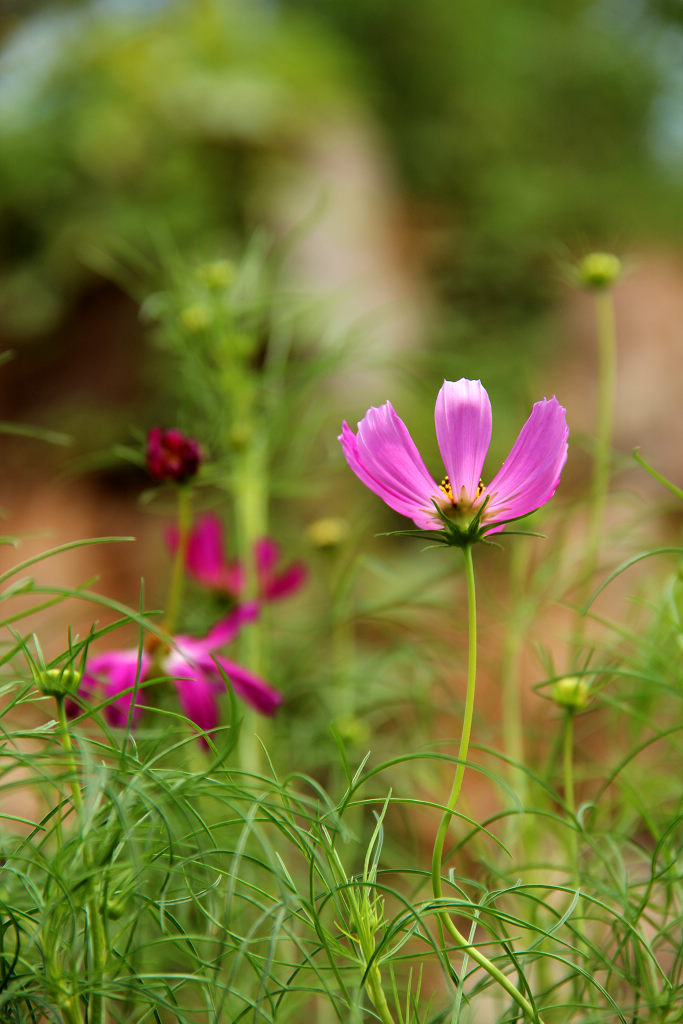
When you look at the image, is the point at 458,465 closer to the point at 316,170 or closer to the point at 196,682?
the point at 196,682

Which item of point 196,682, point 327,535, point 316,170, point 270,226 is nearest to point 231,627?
point 196,682

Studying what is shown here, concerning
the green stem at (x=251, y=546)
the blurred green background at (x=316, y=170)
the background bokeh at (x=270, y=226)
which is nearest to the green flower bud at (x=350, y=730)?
the green stem at (x=251, y=546)

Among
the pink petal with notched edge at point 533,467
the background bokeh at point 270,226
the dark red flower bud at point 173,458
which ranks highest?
the background bokeh at point 270,226

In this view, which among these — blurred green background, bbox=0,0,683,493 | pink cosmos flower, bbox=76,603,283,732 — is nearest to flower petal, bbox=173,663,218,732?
pink cosmos flower, bbox=76,603,283,732

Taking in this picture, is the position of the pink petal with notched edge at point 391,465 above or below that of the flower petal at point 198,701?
above

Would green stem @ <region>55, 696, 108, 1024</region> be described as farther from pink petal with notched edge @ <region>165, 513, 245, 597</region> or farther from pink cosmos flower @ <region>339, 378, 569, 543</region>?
pink petal with notched edge @ <region>165, 513, 245, 597</region>

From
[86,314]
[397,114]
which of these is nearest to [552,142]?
[397,114]

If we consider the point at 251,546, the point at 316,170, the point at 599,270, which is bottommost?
the point at 251,546

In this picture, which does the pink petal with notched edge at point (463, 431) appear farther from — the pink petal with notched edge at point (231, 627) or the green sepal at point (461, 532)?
the pink petal with notched edge at point (231, 627)
